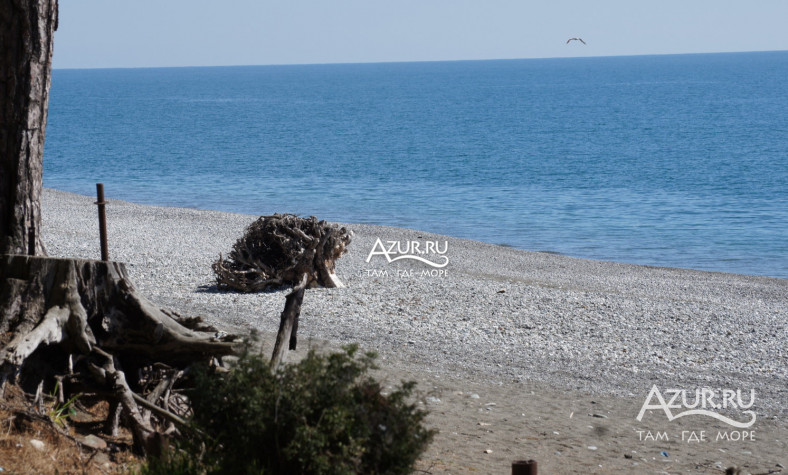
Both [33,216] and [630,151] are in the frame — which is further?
[630,151]

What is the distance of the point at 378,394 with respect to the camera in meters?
5.19

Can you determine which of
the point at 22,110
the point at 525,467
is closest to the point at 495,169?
the point at 22,110

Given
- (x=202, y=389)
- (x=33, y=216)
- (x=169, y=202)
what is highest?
(x=33, y=216)

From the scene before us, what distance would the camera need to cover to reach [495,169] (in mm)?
60219

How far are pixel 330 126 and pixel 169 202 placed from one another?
60.4 m

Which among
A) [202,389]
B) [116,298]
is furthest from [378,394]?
[116,298]

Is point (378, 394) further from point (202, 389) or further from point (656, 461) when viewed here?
point (656, 461)

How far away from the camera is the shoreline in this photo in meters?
10.9

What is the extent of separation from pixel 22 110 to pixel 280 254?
999 cm

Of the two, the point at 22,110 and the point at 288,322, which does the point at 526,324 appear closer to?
the point at 288,322

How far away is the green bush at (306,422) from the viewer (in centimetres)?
482

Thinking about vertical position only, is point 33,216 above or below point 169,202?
above

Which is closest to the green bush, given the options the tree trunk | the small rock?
the small rock

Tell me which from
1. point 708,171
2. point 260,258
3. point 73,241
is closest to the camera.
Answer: point 260,258
